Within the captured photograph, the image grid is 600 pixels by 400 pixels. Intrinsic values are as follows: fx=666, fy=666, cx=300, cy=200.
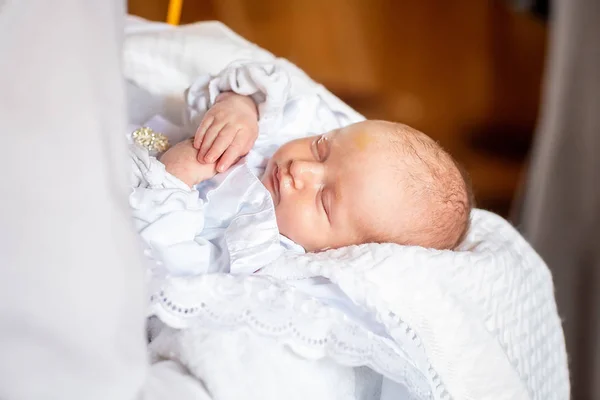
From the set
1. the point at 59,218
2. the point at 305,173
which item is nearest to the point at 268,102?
the point at 305,173

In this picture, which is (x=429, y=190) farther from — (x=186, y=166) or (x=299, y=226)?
(x=186, y=166)

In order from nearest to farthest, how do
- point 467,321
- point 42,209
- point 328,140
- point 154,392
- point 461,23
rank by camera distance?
point 42,209
point 154,392
point 467,321
point 328,140
point 461,23

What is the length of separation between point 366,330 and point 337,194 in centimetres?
17

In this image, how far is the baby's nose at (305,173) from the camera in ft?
2.32

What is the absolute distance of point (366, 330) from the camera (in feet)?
1.93

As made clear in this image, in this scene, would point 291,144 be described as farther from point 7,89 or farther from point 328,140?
point 7,89

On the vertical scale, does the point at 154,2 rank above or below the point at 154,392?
below

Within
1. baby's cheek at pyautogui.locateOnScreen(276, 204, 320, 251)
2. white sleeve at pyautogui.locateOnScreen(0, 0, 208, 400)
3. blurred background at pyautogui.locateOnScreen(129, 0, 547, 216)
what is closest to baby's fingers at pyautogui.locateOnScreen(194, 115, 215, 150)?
baby's cheek at pyautogui.locateOnScreen(276, 204, 320, 251)

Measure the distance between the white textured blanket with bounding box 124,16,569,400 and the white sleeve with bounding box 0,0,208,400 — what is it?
0.18 meters

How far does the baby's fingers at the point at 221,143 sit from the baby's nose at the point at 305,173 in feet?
0.24

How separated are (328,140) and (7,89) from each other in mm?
453

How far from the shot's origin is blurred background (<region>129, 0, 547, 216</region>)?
2201mm

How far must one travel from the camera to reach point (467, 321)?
25.1 inches

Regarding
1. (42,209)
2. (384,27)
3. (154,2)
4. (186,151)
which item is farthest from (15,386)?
(384,27)
